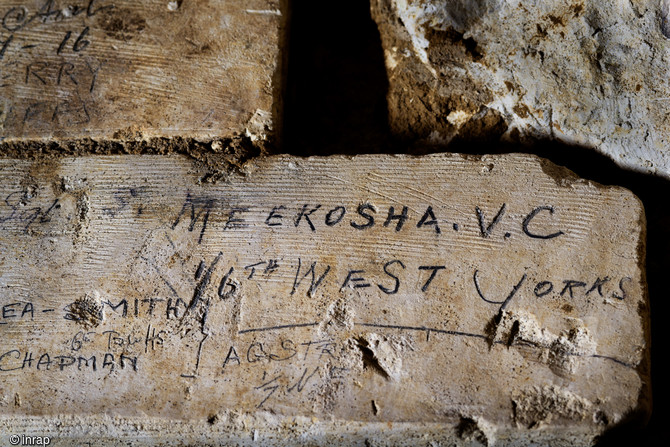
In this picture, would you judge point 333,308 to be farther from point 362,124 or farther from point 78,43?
point 78,43

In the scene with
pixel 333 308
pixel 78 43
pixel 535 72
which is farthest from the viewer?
pixel 78 43

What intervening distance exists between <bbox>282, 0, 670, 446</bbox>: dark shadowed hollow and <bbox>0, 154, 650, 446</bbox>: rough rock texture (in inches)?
8.0

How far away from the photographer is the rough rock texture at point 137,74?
68.8 inches

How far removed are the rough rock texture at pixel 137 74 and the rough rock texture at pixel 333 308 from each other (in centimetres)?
21

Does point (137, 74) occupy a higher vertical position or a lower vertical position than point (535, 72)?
lower

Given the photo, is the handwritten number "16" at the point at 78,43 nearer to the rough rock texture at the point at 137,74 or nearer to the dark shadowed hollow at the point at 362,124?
the rough rock texture at the point at 137,74

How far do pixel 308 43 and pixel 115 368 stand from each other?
1.51 meters

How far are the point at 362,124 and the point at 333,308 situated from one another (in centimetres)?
86

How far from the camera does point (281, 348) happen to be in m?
1.49

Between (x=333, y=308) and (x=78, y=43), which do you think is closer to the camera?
(x=333, y=308)

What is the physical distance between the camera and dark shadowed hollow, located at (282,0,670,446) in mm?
1683

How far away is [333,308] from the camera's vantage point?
1.51 m

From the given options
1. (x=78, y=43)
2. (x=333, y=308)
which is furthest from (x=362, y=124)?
(x=78, y=43)

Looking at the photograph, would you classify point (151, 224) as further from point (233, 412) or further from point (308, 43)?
point (308, 43)
